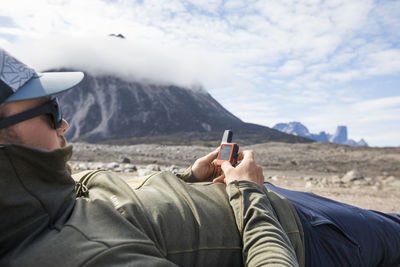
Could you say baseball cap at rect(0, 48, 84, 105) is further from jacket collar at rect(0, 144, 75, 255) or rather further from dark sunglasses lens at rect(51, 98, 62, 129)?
jacket collar at rect(0, 144, 75, 255)

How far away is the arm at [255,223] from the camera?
1459 mm

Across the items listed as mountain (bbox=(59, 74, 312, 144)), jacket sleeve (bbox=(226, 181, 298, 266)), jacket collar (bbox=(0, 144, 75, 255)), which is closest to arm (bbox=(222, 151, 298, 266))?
jacket sleeve (bbox=(226, 181, 298, 266))

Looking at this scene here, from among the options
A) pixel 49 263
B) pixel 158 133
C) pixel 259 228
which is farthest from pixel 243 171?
pixel 158 133

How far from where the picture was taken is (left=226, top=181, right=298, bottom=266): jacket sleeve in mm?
1453

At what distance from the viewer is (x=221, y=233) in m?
1.63

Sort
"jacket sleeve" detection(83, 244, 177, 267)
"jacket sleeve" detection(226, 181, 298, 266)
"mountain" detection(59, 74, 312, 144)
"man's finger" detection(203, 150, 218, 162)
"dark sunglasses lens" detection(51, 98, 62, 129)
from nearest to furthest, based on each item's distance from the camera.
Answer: "jacket sleeve" detection(83, 244, 177, 267), "dark sunglasses lens" detection(51, 98, 62, 129), "jacket sleeve" detection(226, 181, 298, 266), "man's finger" detection(203, 150, 218, 162), "mountain" detection(59, 74, 312, 144)

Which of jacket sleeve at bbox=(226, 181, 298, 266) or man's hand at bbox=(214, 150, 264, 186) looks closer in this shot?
jacket sleeve at bbox=(226, 181, 298, 266)

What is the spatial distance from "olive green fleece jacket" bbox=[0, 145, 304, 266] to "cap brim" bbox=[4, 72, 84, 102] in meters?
0.20

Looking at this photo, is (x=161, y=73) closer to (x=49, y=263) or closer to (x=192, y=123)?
(x=192, y=123)

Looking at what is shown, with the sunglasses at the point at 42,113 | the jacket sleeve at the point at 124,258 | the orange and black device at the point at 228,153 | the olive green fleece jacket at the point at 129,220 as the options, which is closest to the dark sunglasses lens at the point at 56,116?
the sunglasses at the point at 42,113

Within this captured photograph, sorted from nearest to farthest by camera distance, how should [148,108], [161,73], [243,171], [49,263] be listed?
[49,263] → [243,171] → [148,108] → [161,73]

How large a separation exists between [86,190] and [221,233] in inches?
26.9

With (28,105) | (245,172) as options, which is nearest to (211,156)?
(245,172)

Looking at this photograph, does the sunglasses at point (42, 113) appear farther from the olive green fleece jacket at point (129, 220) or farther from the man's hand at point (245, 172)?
the man's hand at point (245, 172)
